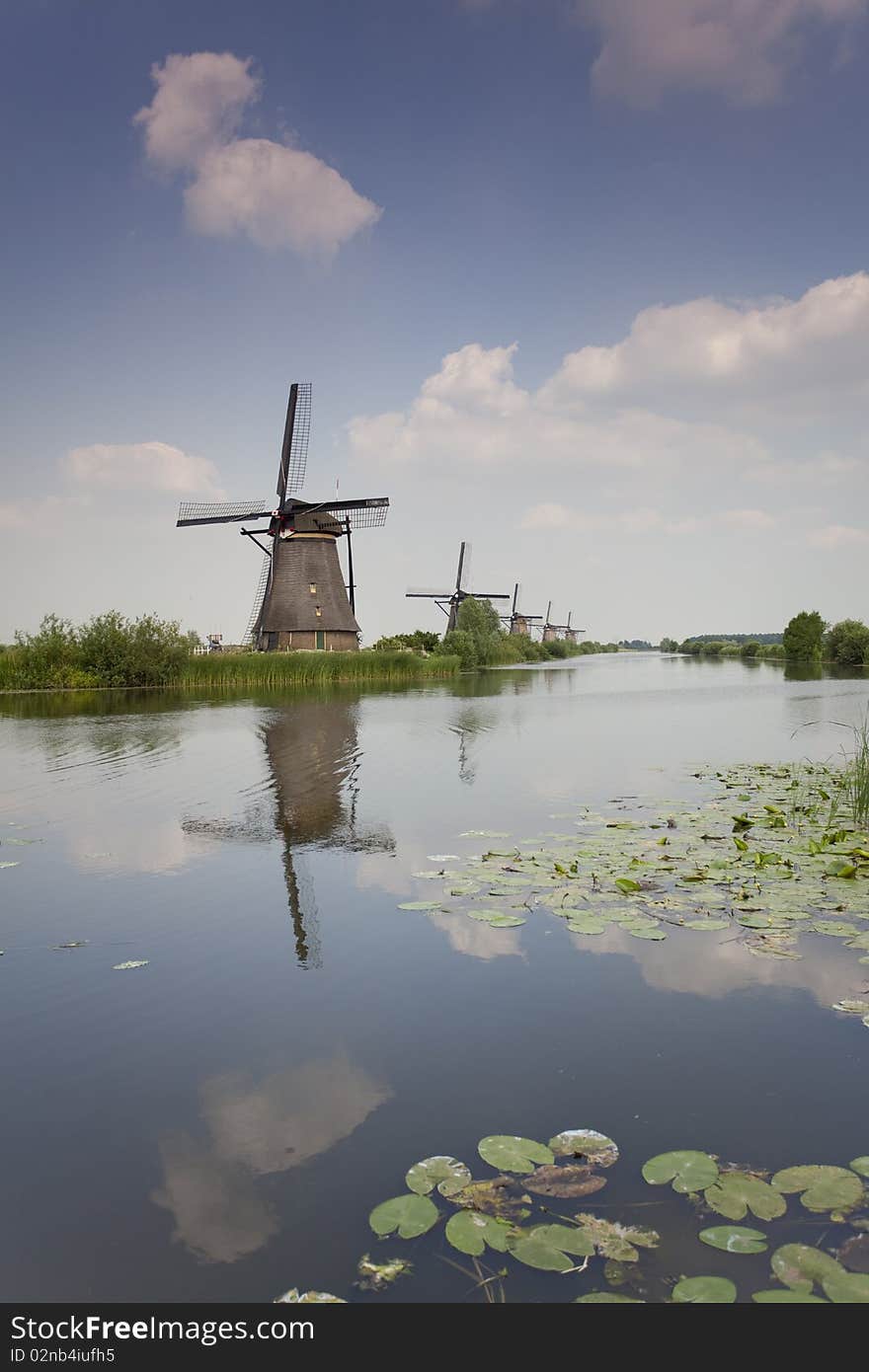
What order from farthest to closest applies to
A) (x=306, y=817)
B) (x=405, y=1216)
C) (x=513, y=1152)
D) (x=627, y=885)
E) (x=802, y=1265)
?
(x=306, y=817) < (x=627, y=885) < (x=513, y=1152) < (x=405, y=1216) < (x=802, y=1265)

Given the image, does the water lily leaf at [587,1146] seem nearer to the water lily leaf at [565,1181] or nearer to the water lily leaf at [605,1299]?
the water lily leaf at [565,1181]

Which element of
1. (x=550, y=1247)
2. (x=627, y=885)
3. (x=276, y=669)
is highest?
(x=276, y=669)

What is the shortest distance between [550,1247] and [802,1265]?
699 millimetres

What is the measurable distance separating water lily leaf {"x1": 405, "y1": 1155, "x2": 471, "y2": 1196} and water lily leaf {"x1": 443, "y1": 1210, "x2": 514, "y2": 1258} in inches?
5.3

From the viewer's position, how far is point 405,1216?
2.57 m

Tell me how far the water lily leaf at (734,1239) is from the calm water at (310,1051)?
0.23 feet

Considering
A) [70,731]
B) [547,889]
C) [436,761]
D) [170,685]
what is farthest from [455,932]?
[170,685]

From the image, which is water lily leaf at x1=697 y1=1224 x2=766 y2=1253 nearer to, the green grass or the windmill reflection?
the windmill reflection

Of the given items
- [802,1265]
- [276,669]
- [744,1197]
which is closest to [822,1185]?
[744,1197]

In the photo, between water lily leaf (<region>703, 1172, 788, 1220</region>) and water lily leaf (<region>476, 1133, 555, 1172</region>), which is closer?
water lily leaf (<region>703, 1172, 788, 1220</region>)

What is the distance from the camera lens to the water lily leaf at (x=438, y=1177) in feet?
8.86

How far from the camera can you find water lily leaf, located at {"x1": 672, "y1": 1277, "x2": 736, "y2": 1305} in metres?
2.17

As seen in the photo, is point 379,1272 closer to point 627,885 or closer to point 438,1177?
point 438,1177

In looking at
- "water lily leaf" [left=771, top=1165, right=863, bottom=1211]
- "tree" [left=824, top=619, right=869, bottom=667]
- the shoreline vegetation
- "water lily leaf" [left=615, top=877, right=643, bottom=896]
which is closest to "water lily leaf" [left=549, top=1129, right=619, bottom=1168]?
"water lily leaf" [left=771, top=1165, right=863, bottom=1211]
